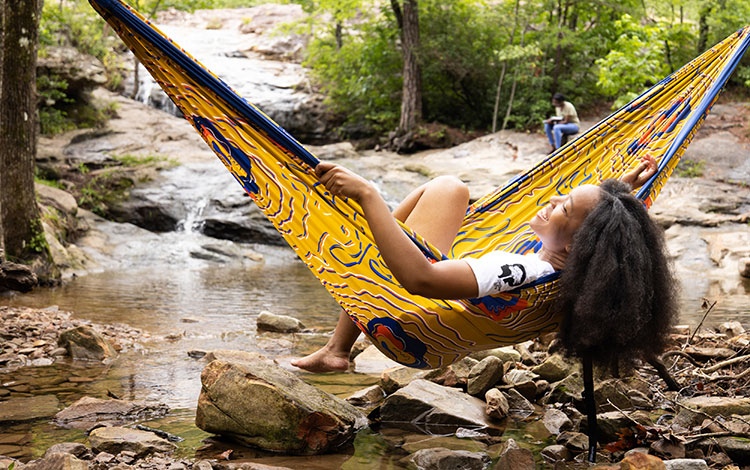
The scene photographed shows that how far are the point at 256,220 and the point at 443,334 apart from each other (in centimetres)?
876

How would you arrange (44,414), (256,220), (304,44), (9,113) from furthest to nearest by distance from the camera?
1. (304,44)
2. (256,220)
3. (9,113)
4. (44,414)

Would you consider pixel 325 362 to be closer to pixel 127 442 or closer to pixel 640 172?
pixel 127 442

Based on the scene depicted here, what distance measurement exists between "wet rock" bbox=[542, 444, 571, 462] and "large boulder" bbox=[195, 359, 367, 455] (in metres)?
0.73

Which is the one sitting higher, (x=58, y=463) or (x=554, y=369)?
(x=58, y=463)

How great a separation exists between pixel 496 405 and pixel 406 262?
1215 mm

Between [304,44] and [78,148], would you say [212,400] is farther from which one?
[304,44]

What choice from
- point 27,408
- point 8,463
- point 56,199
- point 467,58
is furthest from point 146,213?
point 8,463

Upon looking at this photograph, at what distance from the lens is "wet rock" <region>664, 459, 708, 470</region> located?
Answer: 192cm

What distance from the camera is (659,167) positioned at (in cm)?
256

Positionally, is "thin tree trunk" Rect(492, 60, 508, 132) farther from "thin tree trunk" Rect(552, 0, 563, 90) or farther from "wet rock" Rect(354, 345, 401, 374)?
→ "wet rock" Rect(354, 345, 401, 374)

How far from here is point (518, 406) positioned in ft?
9.46

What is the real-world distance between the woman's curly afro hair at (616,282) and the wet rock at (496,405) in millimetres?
752

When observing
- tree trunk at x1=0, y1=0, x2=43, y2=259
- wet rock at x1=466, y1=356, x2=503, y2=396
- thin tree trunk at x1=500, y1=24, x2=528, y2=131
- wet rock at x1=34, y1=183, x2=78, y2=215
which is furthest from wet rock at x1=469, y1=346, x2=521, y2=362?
thin tree trunk at x1=500, y1=24, x2=528, y2=131

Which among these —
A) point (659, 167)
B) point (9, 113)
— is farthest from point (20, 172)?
point (659, 167)
